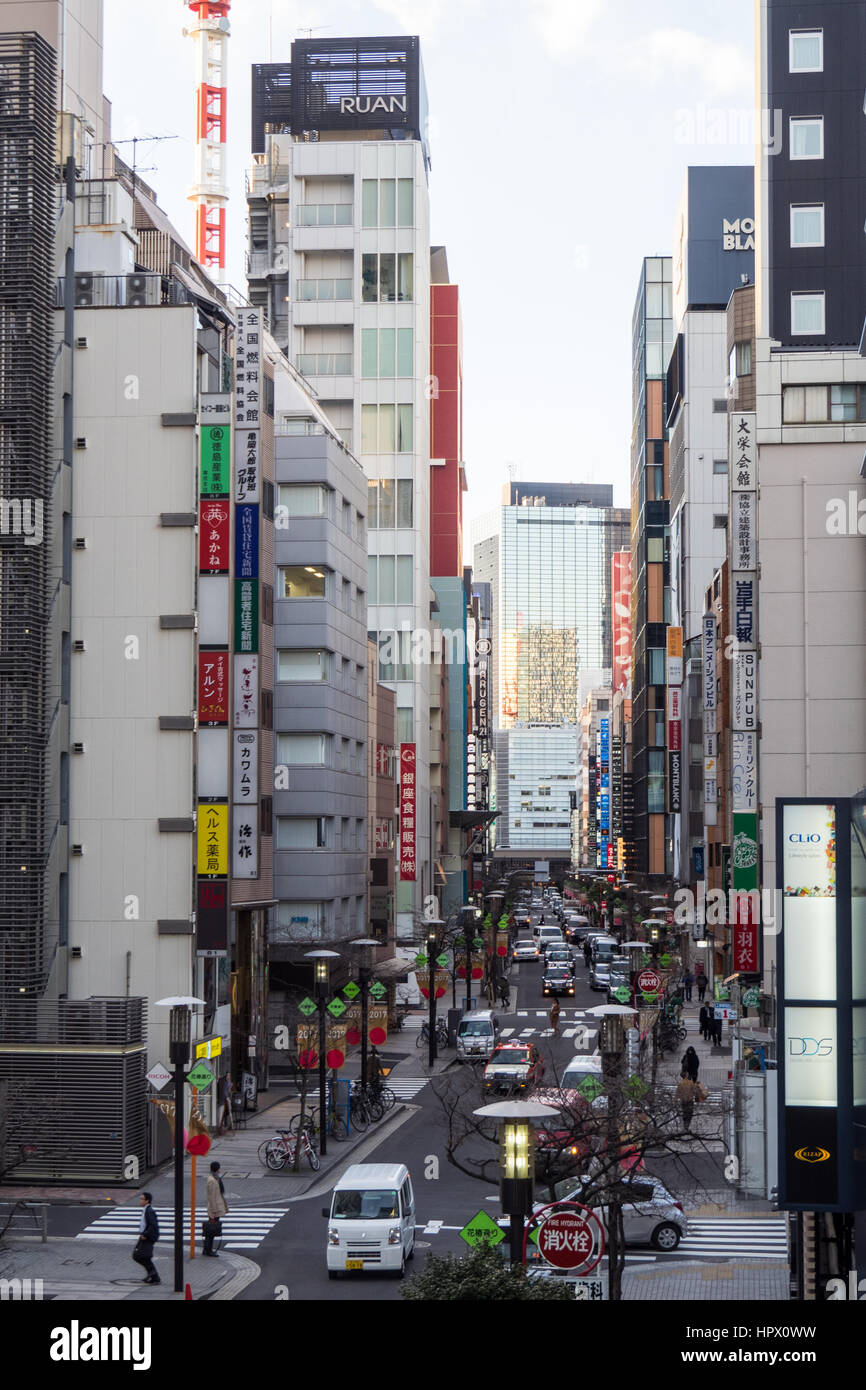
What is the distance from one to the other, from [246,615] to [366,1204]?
2052cm

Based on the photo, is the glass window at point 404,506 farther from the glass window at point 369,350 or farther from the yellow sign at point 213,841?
the yellow sign at point 213,841

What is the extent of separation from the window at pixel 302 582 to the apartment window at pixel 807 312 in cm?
2865

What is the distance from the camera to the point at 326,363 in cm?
9756

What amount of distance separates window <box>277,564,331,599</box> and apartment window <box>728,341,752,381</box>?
86.3 ft

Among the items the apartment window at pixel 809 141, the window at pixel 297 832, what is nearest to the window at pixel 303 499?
the window at pixel 297 832

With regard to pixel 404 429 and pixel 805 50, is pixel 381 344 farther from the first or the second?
pixel 805 50

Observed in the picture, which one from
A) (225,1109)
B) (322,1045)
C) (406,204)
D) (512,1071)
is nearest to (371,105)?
(406,204)

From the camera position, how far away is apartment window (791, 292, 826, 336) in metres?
73.6

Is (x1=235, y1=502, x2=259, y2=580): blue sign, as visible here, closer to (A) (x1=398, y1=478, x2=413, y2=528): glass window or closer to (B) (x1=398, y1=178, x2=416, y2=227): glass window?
(A) (x1=398, y1=478, x2=413, y2=528): glass window

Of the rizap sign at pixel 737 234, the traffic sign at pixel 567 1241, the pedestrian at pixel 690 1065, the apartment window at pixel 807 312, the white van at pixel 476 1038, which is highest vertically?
the rizap sign at pixel 737 234

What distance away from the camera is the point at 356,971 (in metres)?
58.7

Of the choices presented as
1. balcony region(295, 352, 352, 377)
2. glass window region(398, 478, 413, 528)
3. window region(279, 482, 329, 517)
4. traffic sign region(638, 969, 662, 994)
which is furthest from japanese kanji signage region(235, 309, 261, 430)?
balcony region(295, 352, 352, 377)

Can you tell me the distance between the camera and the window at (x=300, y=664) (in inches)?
2299

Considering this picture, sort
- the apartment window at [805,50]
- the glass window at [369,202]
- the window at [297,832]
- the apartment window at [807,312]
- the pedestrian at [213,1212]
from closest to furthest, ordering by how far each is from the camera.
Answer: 1. the pedestrian at [213,1212]
2. the window at [297,832]
3. the apartment window at [805,50]
4. the apartment window at [807,312]
5. the glass window at [369,202]
